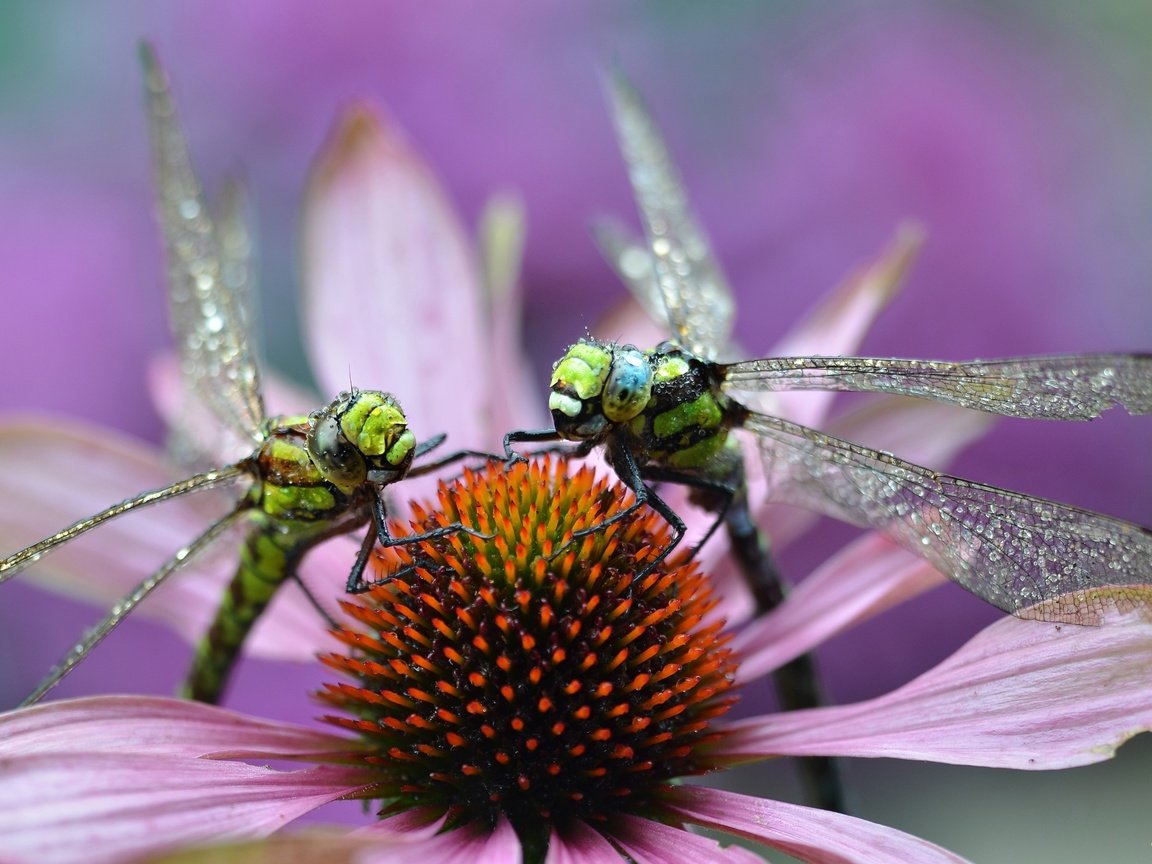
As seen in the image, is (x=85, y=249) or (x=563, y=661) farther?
(x=85, y=249)

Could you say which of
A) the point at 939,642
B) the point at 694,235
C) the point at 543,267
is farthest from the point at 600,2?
the point at 939,642

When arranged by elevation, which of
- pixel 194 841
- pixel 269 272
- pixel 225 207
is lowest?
pixel 194 841

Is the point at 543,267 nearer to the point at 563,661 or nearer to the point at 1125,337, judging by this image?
the point at 1125,337

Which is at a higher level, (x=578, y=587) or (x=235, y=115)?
(x=235, y=115)

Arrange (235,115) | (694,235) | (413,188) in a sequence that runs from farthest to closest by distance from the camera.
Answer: (235,115), (413,188), (694,235)

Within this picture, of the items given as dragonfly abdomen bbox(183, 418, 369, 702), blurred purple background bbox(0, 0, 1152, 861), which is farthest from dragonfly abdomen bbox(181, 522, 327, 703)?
blurred purple background bbox(0, 0, 1152, 861)

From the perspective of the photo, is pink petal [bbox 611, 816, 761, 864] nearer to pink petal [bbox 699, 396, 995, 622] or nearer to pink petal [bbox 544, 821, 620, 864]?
pink petal [bbox 544, 821, 620, 864]

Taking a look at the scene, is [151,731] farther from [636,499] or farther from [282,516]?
[636,499]
